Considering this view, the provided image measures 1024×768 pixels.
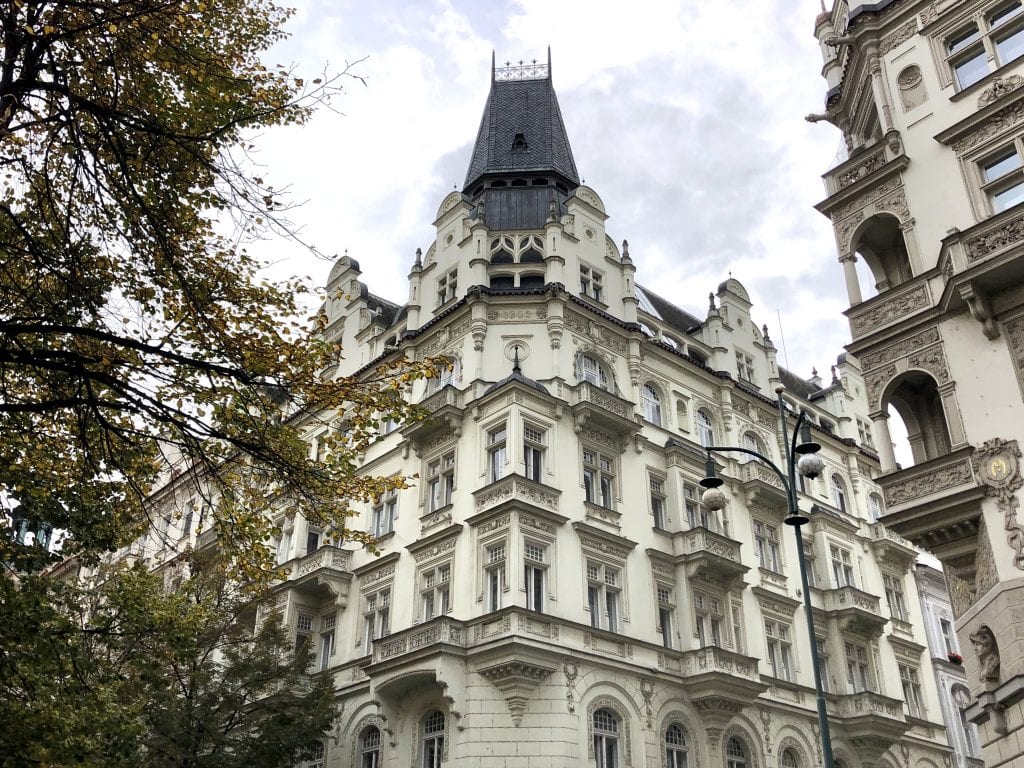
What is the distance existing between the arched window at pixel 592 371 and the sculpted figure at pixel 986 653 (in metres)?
18.4

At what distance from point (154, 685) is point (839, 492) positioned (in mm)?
37235

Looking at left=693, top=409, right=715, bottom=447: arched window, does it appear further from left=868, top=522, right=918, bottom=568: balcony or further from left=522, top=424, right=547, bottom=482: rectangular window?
left=868, top=522, right=918, bottom=568: balcony

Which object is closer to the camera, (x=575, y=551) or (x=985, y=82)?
(x=985, y=82)

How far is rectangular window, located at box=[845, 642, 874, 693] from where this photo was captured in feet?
129

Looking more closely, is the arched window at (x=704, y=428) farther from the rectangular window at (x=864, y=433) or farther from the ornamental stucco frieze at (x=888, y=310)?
the ornamental stucco frieze at (x=888, y=310)

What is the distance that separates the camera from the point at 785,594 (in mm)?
39000

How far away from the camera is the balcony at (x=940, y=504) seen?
2073cm

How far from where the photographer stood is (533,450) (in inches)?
1288

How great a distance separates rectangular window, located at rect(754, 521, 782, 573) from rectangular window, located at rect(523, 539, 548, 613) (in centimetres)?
1244

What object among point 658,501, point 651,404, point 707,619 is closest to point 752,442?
point 651,404

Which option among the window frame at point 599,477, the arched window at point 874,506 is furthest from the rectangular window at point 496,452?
the arched window at point 874,506

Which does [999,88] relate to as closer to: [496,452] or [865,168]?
[865,168]

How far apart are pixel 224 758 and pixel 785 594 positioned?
24.0 metres

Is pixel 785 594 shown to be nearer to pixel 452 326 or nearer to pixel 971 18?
pixel 452 326
